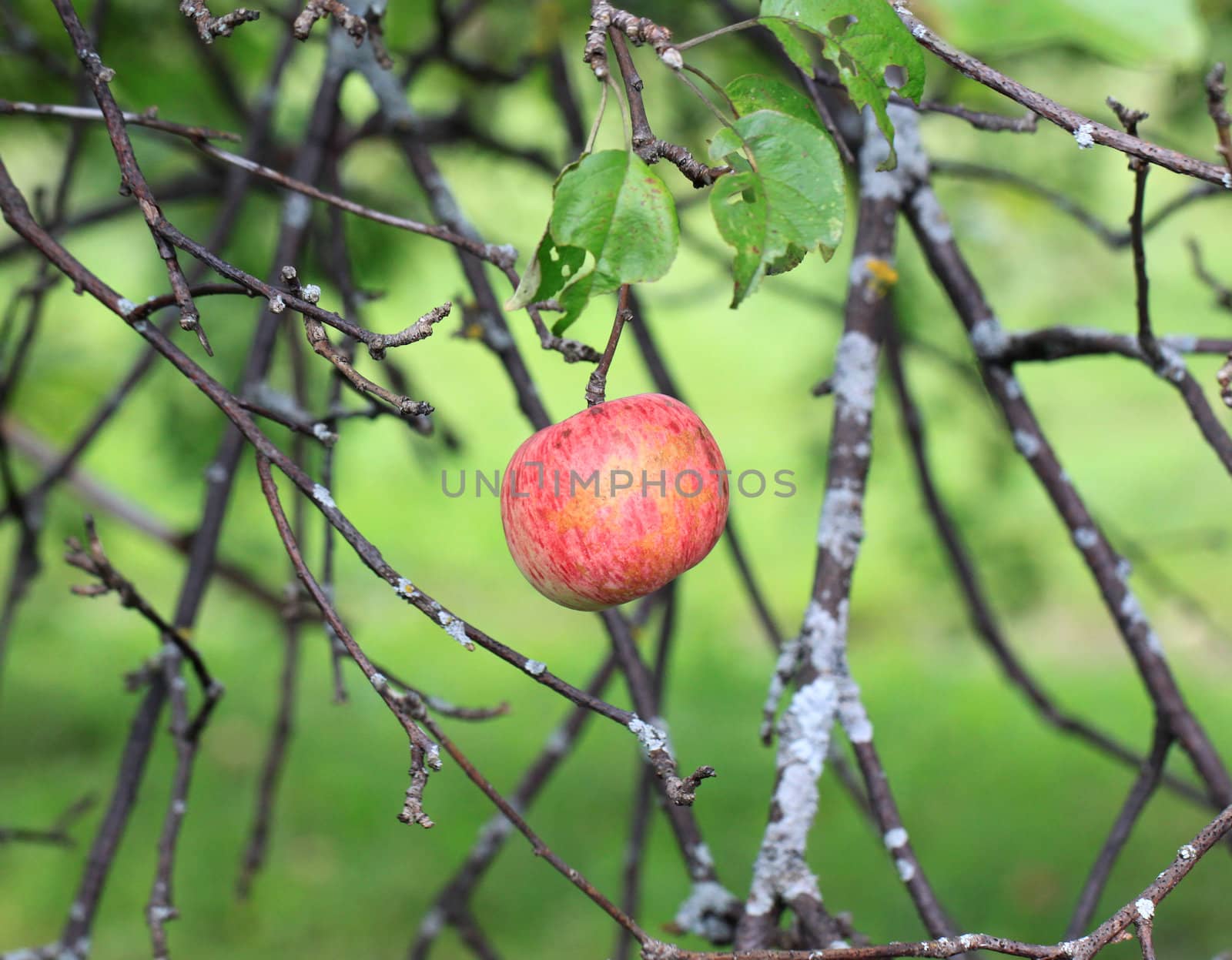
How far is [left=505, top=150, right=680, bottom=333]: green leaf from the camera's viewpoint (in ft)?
2.49

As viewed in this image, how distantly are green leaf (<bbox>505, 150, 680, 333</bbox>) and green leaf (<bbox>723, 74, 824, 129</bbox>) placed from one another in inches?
4.7

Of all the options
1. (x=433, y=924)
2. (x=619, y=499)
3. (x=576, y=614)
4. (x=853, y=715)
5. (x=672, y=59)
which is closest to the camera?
(x=672, y=59)

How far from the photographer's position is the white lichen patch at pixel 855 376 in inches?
48.7

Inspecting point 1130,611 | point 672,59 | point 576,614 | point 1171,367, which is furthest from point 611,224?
point 576,614

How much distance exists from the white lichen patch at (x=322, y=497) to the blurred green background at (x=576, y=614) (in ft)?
3.22

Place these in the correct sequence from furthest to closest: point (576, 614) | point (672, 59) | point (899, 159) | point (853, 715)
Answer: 1. point (576, 614)
2. point (899, 159)
3. point (853, 715)
4. point (672, 59)

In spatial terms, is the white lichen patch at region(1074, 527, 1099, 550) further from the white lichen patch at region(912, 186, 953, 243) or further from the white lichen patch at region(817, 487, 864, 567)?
the white lichen patch at region(912, 186, 953, 243)

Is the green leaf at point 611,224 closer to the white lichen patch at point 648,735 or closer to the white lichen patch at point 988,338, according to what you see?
the white lichen patch at point 648,735

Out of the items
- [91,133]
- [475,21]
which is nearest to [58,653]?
[91,133]

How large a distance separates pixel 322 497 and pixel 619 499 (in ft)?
0.76

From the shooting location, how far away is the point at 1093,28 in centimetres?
142

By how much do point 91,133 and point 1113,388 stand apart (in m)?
6.12

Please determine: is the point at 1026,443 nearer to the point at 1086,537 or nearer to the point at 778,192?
the point at 1086,537

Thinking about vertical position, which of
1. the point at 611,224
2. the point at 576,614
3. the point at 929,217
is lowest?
the point at 611,224
